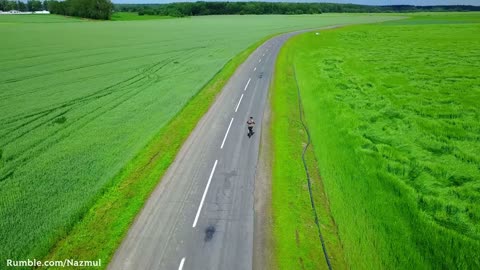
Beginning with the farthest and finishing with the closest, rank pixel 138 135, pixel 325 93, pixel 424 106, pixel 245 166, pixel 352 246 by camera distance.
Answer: pixel 325 93, pixel 424 106, pixel 138 135, pixel 245 166, pixel 352 246

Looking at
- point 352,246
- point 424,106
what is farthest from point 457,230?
point 424,106

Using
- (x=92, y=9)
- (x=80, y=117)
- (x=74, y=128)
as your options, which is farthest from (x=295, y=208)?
(x=92, y=9)

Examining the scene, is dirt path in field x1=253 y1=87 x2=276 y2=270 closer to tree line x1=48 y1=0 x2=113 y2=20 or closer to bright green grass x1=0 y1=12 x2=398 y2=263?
bright green grass x1=0 y1=12 x2=398 y2=263

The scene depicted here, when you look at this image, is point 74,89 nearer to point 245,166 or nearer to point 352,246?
point 245,166

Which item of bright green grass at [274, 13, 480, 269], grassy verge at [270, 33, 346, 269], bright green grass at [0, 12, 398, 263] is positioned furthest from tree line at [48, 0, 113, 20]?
grassy verge at [270, 33, 346, 269]

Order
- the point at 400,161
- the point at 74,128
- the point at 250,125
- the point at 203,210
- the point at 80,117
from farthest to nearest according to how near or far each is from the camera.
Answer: the point at 80,117, the point at 74,128, the point at 250,125, the point at 400,161, the point at 203,210

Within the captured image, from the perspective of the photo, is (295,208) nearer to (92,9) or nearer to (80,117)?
(80,117)
